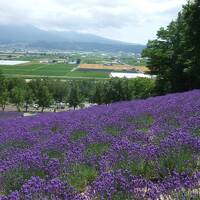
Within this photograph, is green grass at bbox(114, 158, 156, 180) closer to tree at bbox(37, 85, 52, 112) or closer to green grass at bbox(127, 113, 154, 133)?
green grass at bbox(127, 113, 154, 133)

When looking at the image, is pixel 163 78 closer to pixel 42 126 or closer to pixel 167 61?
pixel 167 61

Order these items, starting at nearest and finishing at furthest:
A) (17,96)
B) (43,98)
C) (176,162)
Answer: (176,162) < (17,96) < (43,98)

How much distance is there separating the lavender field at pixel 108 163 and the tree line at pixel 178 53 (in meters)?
19.4

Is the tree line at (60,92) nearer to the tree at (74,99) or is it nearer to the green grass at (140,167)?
the tree at (74,99)

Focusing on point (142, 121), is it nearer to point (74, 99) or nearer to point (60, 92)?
point (74, 99)

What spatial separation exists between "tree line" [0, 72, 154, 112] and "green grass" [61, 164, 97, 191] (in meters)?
50.0

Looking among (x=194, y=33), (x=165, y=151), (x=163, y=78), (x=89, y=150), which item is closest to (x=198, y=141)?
(x=165, y=151)

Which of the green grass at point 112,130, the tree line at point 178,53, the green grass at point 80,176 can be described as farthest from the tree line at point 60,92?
the green grass at point 80,176

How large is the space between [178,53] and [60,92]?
85.5m

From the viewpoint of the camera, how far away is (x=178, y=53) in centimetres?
3609

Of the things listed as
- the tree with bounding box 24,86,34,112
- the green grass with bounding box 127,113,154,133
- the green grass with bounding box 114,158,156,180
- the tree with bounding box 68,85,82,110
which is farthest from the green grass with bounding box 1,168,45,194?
the tree with bounding box 68,85,82,110

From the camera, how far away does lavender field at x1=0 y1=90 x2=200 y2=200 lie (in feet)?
15.3

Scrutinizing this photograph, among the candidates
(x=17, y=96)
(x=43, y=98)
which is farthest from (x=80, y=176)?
(x=43, y=98)

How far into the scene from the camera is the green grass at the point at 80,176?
18.7 feet
